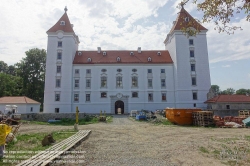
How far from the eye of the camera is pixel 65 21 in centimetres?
3934

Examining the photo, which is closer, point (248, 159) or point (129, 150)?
point (248, 159)

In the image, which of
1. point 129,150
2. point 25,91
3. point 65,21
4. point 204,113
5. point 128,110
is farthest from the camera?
point 25,91

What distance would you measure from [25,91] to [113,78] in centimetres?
2358

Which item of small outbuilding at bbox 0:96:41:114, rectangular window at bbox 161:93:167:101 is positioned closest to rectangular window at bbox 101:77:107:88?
rectangular window at bbox 161:93:167:101

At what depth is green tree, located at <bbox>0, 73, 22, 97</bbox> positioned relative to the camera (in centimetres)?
4178

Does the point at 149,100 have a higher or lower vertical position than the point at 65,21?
lower

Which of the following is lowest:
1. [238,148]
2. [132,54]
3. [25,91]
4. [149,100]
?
[238,148]

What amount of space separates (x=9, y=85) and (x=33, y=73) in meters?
6.11

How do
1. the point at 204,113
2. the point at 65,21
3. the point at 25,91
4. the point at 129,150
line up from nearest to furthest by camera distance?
1. the point at 129,150
2. the point at 204,113
3. the point at 65,21
4. the point at 25,91

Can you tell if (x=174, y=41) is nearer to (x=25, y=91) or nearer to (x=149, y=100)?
(x=149, y=100)

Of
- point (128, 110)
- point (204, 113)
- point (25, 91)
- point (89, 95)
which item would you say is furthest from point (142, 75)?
point (25, 91)

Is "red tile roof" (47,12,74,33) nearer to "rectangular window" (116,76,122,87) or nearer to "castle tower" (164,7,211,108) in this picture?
"rectangular window" (116,76,122,87)

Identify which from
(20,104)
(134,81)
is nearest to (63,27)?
(20,104)

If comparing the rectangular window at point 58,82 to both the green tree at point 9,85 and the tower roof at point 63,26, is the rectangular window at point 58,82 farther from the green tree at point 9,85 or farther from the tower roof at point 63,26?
the green tree at point 9,85
